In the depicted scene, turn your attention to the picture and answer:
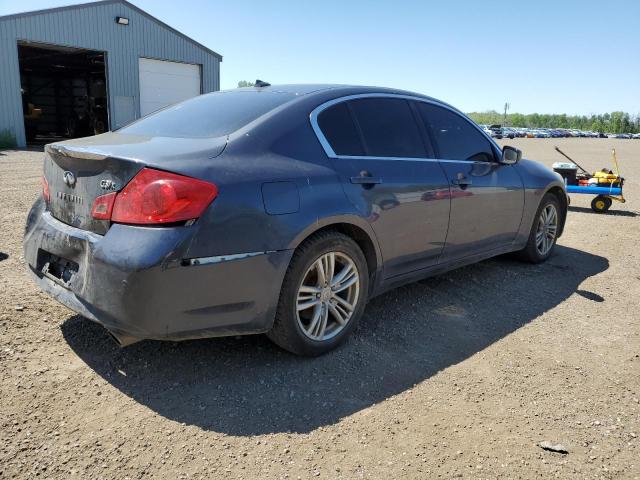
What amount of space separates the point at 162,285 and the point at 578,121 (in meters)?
165

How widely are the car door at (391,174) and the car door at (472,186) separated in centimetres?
16

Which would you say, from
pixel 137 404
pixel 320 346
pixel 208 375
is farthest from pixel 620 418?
pixel 137 404

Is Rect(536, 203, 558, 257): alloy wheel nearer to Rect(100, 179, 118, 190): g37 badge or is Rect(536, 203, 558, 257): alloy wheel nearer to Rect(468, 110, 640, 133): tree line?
Rect(100, 179, 118, 190): g37 badge

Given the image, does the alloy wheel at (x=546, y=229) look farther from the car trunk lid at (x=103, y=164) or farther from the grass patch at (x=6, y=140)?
the grass patch at (x=6, y=140)

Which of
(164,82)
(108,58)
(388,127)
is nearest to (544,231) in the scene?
(388,127)

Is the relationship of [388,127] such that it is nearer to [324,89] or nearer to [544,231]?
[324,89]

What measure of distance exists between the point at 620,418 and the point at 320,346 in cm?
164

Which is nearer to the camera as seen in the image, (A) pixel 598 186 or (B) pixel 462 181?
(B) pixel 462 181

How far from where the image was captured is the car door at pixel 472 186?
4.04m

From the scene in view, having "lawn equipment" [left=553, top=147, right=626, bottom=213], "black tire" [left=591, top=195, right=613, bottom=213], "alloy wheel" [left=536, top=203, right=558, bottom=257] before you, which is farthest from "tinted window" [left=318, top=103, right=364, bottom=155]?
"black tire" [left=591, top=195, right=613, bottom=213]

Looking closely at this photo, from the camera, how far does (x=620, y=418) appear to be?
2695 millimetres

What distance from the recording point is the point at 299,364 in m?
3.08

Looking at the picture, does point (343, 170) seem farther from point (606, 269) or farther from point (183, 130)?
point (606, 269)

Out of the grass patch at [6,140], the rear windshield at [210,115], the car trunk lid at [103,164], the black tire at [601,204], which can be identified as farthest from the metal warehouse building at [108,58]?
the car trunk lid at [103,164]
